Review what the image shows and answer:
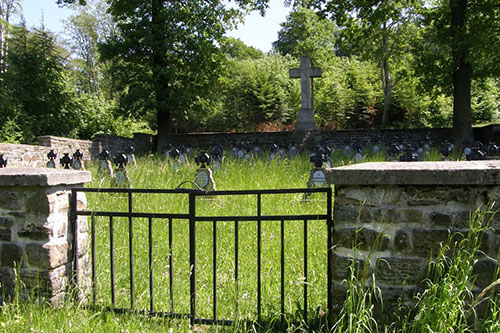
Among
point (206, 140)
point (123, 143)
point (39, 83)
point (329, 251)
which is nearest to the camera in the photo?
point (329, 251)

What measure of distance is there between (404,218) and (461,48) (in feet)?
42.0

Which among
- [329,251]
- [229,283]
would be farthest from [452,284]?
[229,283]

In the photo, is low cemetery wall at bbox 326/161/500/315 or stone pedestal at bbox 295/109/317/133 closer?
low cemetery wall at bbox 326/161/500/315

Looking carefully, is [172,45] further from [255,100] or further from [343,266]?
[343,266]

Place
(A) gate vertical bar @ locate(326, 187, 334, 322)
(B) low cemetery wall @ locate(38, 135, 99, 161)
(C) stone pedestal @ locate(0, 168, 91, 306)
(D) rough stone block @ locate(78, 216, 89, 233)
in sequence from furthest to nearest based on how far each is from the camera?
(B) low cemetery wall @ locate(38, 135, 99, 161) < (D) rough stone block @ locate(78, 216, 89, 233) < (C) stone pedestal @ locate(0, 168, 91, 306) < (A) gate vertical bar @ locate(326, 187, 334, 322)

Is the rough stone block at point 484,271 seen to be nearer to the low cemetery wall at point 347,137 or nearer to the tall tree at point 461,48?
the tall tree at point 461,48

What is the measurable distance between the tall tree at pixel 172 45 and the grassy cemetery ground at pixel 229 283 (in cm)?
1006

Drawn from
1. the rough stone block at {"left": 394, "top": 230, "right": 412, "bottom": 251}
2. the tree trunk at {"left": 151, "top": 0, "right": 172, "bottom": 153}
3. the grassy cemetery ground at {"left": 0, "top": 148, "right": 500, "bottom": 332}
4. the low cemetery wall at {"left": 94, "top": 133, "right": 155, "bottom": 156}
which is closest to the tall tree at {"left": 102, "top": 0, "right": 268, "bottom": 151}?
the tree trunk at {"left": 151, "top": 0, "right": 172, "bottom": 153}

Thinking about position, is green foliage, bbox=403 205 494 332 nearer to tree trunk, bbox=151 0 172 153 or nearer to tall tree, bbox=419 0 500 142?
tall tree, bbox=419 0 500 142

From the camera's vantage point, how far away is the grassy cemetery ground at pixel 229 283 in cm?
240

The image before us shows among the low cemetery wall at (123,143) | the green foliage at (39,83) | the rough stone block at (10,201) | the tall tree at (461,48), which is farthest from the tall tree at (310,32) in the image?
the rough stone block at (10,201)

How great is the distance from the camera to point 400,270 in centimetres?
254

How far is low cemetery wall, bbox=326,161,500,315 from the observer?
8.04 ft

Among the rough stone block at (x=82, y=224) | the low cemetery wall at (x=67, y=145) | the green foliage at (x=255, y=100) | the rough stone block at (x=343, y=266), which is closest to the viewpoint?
the rough stone block at (x=343, y=266)
